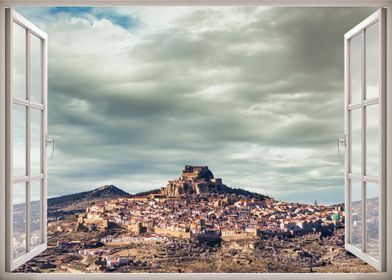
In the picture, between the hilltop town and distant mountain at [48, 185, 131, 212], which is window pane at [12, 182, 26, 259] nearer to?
the hilltop town

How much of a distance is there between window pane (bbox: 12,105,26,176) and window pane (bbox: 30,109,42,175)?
0.22 ft

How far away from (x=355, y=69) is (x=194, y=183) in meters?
2.54

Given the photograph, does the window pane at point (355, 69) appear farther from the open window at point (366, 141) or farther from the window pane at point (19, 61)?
the window pane at point (19, 61)

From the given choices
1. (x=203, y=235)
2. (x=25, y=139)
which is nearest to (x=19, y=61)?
(x=25, y=139)

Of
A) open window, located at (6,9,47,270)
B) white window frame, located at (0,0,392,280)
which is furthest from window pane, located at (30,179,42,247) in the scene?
white window frame, located at (0,0,392,280)

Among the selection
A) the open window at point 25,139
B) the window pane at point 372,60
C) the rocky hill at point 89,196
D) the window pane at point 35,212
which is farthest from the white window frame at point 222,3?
the rocky hill at point 89,196

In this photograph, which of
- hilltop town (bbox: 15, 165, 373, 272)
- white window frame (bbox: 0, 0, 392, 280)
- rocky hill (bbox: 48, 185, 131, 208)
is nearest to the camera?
white window frame (bbox: 0, 0, 392, 280)

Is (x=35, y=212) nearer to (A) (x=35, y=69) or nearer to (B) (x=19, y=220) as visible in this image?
(B) (x=19, y=220)

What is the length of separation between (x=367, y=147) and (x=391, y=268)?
0.65 m

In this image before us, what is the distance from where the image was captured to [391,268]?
2.15 m

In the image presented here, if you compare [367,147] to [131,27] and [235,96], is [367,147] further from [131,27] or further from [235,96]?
[131,27]

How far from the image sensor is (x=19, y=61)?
239 centimetres

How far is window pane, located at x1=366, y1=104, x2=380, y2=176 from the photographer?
2.28 meters

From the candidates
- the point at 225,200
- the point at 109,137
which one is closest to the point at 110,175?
the point at 109,137
